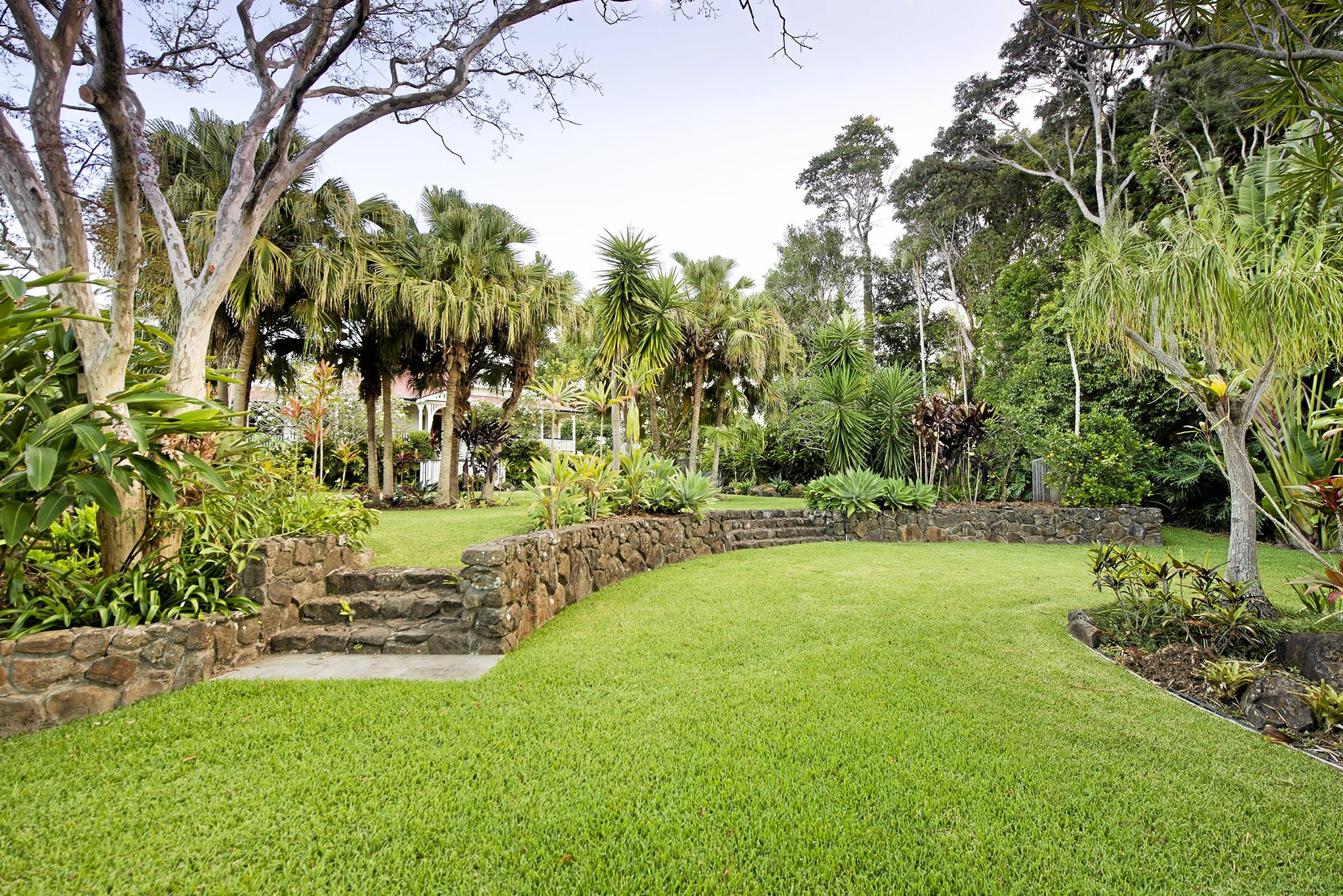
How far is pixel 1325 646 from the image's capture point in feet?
9.25

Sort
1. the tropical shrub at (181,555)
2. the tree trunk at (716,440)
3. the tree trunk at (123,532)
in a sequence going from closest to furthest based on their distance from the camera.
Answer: the tropical shrub at (181,555) < the tree trunk at (123,532) < the tree trunk at (716,440)

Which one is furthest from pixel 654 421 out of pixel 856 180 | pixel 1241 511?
pixel 856 180

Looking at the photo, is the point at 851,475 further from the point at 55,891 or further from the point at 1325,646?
the point at 55,891

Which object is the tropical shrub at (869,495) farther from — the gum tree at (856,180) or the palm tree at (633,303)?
the gum tree at (856,180)

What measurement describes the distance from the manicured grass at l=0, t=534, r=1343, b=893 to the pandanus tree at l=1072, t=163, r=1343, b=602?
1712mm

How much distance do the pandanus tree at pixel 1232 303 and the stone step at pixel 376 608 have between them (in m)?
5.26

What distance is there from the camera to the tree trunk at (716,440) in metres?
14.7

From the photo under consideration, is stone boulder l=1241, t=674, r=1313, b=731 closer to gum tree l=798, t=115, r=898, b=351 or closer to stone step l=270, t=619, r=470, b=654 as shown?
stone step l=270, t=619, r=470, b=654

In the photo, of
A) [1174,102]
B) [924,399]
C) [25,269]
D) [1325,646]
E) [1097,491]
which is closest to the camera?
[1325,646]

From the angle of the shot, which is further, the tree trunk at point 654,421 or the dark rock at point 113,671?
the tree trunk at point 654,421

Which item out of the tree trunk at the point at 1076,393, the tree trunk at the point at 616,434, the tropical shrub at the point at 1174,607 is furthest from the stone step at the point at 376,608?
the tree trunk at the point at 1076,393

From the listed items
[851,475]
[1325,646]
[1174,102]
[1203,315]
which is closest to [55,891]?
[1325,646]

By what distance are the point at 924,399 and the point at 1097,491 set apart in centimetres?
318

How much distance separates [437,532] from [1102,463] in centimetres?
1052
